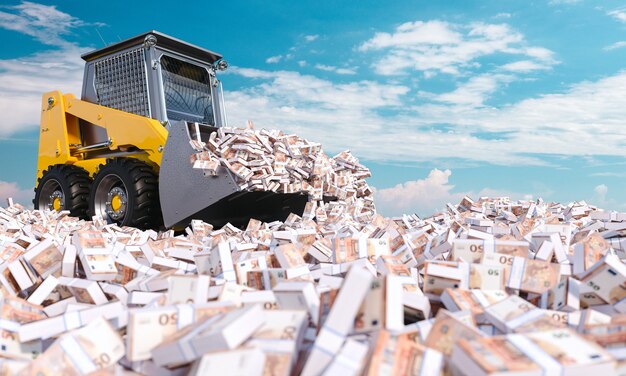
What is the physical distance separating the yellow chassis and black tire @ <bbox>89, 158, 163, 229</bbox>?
284 mm

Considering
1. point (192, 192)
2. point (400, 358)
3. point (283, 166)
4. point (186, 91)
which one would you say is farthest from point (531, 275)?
point (186, 91)

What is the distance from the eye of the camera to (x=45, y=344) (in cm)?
286

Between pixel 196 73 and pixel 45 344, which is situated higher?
pixel 196 73

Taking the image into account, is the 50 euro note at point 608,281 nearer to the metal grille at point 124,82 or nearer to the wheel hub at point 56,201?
the metal grille at point 124,82

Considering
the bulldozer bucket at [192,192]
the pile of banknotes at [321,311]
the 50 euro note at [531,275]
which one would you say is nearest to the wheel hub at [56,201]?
the bulldozer bucket at [192,192]

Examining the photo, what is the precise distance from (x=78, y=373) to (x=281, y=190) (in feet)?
19.9

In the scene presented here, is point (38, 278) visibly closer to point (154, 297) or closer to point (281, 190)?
point (154, 297)

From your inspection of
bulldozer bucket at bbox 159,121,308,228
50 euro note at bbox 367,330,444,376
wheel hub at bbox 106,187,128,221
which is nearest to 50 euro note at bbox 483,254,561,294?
50 euro note at bbox 367,330,444,376

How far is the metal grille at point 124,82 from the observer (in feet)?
30.1

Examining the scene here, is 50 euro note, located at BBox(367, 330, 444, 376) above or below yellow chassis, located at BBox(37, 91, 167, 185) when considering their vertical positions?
below

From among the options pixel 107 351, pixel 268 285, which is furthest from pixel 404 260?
pixel 107 351

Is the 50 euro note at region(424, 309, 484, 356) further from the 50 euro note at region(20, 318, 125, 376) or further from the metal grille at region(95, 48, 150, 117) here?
the metal grille at region(95, 48, 150, 117)

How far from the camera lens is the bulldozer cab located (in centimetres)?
902

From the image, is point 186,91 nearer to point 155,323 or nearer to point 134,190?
point 134,190
